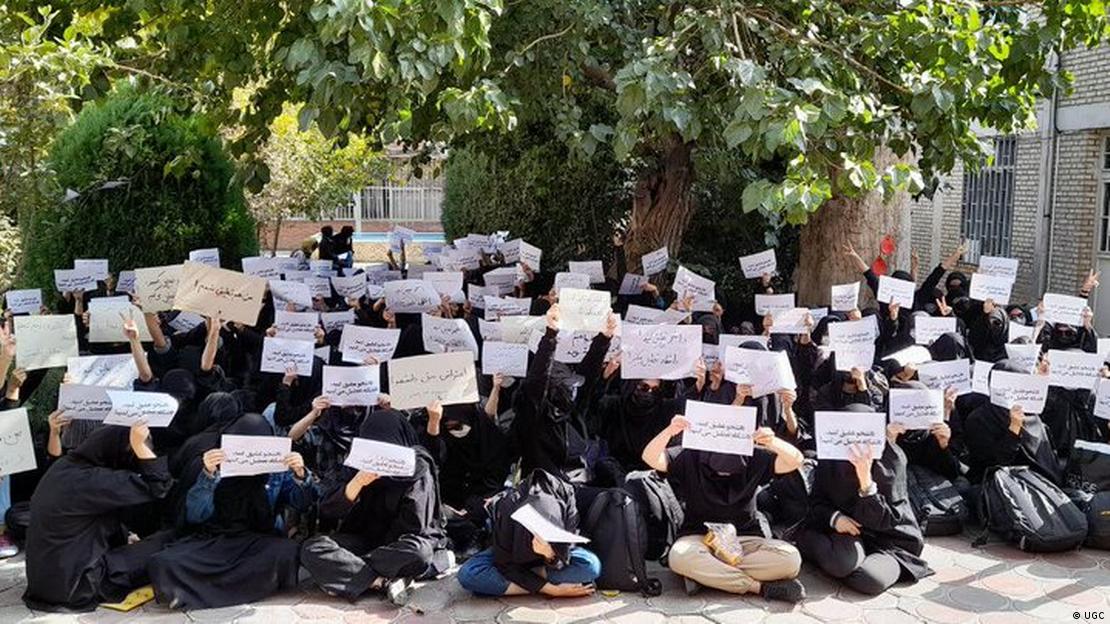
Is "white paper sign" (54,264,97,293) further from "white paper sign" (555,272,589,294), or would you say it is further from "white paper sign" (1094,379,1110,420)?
"white paper sign" (1094,379,1110,420)

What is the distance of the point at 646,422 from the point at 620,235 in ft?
19.7

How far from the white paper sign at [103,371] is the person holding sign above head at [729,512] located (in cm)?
332

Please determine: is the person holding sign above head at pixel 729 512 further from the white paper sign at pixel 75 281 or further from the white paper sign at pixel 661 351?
the white paper sign at pixel 75 281

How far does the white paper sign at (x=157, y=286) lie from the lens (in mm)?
7836

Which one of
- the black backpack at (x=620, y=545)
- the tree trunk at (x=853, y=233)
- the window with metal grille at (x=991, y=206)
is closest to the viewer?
the black backpack at (x=620, y=545)

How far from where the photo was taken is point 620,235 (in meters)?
12.8

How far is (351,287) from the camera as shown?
927cm

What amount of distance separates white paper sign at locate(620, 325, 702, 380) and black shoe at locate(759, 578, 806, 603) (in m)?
1.46

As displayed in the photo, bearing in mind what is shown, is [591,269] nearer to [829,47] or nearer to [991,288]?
[829,47]

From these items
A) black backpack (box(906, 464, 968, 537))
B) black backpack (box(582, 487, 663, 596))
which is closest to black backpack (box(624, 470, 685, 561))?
black backpack (box(582, 487, 663, 596))

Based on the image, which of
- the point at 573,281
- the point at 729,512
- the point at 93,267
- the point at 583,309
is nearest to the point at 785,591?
the point at 729,512

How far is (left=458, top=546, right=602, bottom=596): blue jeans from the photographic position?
5664mm

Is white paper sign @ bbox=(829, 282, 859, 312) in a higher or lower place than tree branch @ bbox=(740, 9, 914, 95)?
lower

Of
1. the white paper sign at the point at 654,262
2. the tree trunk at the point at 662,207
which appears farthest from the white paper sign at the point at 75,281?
the tree trunk at the point at 662,207
